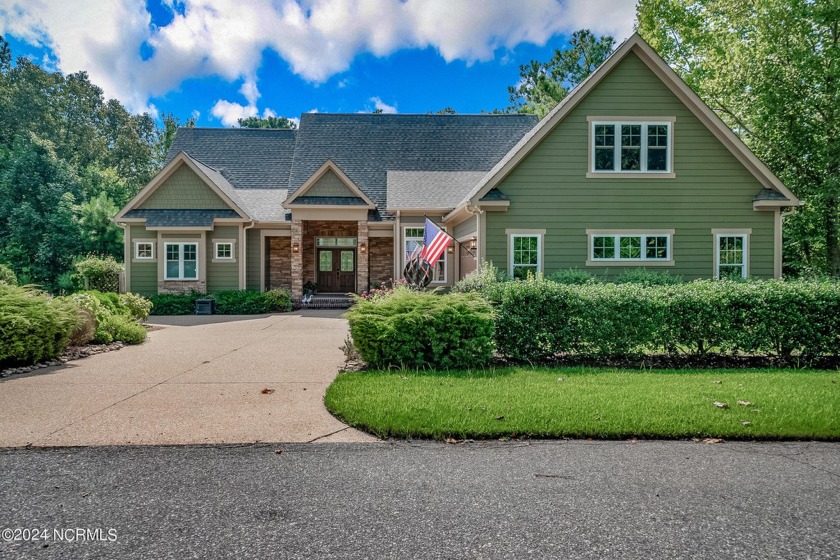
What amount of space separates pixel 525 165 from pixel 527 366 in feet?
27.1

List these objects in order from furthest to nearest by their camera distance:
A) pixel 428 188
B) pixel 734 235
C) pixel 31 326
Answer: pixel 428 188
pixel 734 235
pixel 31 326

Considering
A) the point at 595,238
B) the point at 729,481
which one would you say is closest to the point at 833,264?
the point at 595,238

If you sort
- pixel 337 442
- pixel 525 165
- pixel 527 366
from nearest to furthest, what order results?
pixel 337 442, pixel 527 366, pixel 525 165

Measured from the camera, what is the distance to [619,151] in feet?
46.2

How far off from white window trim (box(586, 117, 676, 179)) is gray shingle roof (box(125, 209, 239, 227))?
1362cm

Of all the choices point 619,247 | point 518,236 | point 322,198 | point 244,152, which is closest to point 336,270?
point 322,198

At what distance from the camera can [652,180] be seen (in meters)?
14.0

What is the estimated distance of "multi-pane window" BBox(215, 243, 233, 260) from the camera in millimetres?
19203

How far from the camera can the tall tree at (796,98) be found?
1734 cm

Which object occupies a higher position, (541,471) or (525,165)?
(525,165)

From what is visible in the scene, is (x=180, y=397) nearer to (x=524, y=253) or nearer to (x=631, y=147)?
(x=524, y=253)

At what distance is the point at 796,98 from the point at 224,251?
2318 cm

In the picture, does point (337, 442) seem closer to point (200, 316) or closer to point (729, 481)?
point (729, 481)

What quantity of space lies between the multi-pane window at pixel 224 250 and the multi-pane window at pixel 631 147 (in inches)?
558
